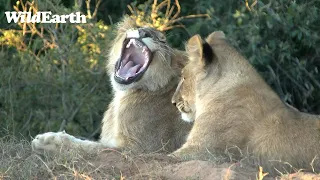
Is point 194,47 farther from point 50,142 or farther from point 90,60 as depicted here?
point 90,60

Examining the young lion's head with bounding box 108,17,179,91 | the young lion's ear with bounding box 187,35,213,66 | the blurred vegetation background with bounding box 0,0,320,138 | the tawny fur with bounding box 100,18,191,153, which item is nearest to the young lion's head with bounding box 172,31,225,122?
the young lion's ear with bounding box 187,35,213,66

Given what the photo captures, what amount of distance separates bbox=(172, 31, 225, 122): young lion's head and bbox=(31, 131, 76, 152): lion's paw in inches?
31.1

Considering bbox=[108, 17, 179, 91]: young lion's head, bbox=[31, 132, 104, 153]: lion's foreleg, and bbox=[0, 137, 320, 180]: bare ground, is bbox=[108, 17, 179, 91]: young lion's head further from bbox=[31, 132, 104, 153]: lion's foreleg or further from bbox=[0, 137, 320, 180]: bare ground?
bbox=[0, 137, 320, 180]: bare ground

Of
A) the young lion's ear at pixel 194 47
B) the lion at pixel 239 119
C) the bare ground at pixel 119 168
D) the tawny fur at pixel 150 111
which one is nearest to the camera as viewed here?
the bare ground at pixel 119 168

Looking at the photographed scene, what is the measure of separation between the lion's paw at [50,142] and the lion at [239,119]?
35.8 inches

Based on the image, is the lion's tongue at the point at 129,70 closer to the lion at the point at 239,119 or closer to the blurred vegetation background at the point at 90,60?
the lion at the point at 239,119

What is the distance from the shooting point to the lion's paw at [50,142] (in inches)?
229

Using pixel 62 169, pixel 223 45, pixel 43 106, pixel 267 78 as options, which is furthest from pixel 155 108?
pixel 43 106

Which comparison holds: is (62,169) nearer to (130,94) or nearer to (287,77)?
(130,94)

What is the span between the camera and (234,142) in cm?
526

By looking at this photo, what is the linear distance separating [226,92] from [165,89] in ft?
3.72

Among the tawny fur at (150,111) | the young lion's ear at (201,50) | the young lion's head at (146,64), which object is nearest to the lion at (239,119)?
the young lion's ear at (201,50)

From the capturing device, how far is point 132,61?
6695mm

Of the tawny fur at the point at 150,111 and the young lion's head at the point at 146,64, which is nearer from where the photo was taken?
the tawny fur at the point at 150,111
